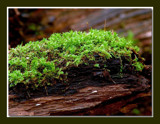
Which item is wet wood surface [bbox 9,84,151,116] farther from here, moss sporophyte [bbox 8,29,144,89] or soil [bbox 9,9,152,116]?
moss sporophyte [bbox 8,29,144,89]

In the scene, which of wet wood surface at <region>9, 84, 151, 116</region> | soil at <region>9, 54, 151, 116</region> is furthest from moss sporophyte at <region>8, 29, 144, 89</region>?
wet wood surface at <region>9, 84, 151, 116</region>

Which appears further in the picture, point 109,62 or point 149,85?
point 149,85

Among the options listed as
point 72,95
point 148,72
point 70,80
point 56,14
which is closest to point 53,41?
point 70,80

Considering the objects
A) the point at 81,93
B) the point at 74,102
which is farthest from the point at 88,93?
the point at 74,102

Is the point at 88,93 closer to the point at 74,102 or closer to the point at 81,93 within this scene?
the point at 81,93

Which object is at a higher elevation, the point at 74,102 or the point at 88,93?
the point at 88,93

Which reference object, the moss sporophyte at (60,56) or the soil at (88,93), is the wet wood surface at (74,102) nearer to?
the soil at (88,93)

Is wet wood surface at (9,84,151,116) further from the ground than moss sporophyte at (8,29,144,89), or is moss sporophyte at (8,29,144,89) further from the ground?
moss sporophyte at (8,29,144,89)

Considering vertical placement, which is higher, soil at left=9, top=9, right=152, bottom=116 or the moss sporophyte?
the moss sporophyte
